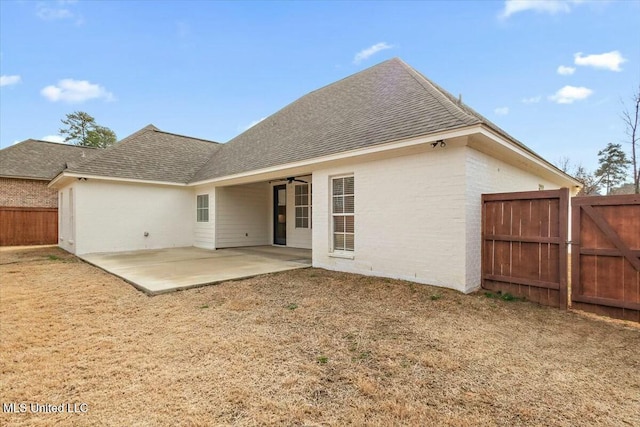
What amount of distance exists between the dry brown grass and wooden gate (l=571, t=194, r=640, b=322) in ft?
1.17

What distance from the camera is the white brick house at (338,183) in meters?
5.72

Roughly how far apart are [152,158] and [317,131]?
8214 mm

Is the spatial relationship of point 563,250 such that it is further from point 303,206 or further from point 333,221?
point 303,206

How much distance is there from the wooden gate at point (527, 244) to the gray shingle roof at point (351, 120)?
1.68 metres

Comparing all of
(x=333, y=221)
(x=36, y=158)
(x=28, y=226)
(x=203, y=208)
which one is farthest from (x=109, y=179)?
(x=36, y=158)

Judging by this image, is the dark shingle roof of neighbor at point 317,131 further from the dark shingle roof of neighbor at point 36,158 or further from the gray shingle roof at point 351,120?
the dark shingle roof of neighbor at point 36,158

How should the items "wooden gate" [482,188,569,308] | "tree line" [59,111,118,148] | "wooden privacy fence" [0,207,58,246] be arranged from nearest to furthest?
"wooden gate" [482,188,569,308] → "wooden privacy fence" [0,207,58,246] → "tree line" [59,111,118,148]

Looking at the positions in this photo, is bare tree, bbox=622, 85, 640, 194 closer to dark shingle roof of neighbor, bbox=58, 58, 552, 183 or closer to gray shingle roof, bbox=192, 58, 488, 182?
dark shingle roof of neighbor, bbox=58, 58, 552, 183

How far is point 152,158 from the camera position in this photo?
13.1 metres

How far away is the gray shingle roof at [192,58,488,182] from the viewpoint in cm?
629

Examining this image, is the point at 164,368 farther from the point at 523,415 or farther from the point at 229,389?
the point at 523,415

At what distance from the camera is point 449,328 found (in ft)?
12.9

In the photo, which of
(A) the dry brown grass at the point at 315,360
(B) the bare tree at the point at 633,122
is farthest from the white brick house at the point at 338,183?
(B) the bare tree at the point at 633,122

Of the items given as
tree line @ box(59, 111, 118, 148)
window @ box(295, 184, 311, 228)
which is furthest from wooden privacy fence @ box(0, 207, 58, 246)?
tree line @ box(59, 111, 118, 148)
